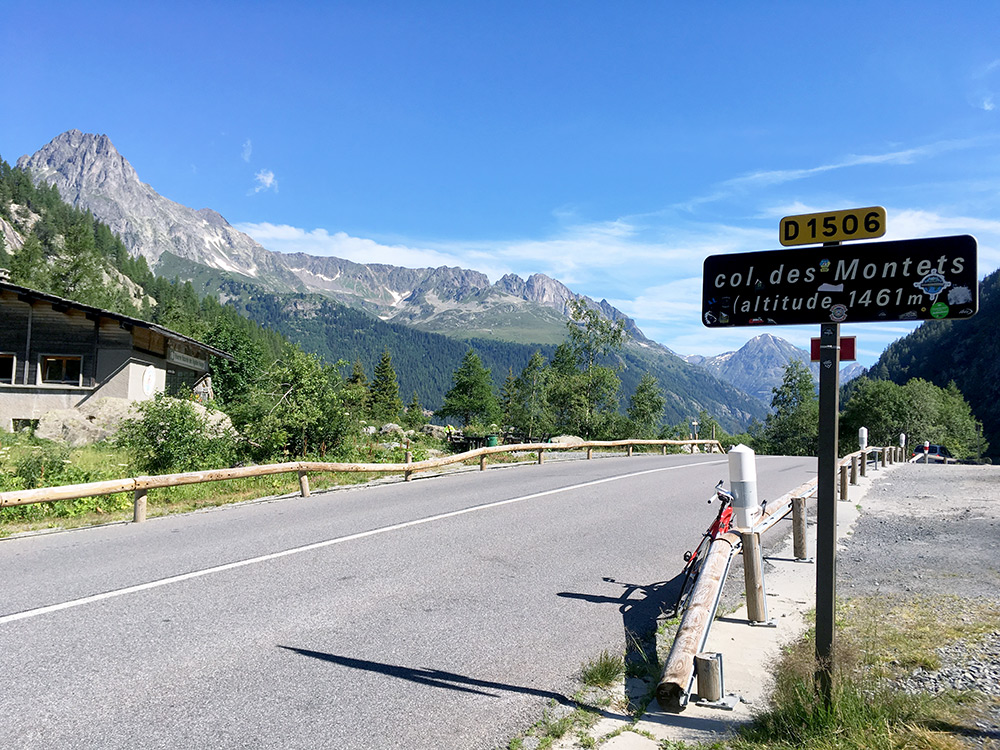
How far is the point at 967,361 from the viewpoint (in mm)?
148750

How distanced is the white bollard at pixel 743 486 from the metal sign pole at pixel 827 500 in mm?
1777

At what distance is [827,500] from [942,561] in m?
6.17

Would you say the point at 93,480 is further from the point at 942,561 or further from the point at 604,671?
the point at 942,561

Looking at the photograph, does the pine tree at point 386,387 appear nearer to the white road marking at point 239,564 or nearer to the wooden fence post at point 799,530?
the white road marking at point 239,564

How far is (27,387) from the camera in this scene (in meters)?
24.9

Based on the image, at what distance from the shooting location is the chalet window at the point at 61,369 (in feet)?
85.1

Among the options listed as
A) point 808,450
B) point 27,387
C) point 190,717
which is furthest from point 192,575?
point 808,450

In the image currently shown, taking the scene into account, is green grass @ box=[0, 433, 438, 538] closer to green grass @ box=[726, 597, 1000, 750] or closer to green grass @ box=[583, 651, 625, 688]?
green grass @ box=[583, 651, 625, 688]

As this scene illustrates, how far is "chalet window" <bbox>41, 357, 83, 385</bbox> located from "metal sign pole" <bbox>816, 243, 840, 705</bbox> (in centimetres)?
2865

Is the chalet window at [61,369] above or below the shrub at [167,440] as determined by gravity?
above

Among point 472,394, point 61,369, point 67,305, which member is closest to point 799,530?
point 67,305

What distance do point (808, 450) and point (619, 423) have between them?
108 ft

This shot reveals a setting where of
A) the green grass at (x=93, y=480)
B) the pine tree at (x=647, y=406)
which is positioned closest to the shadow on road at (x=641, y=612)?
the green grass at (x=93, y=480)

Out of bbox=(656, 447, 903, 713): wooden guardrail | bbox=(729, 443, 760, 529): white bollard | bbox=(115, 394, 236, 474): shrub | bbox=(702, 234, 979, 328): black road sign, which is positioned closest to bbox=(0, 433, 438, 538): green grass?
bbox=(115, 394, 236, 474): shrub
